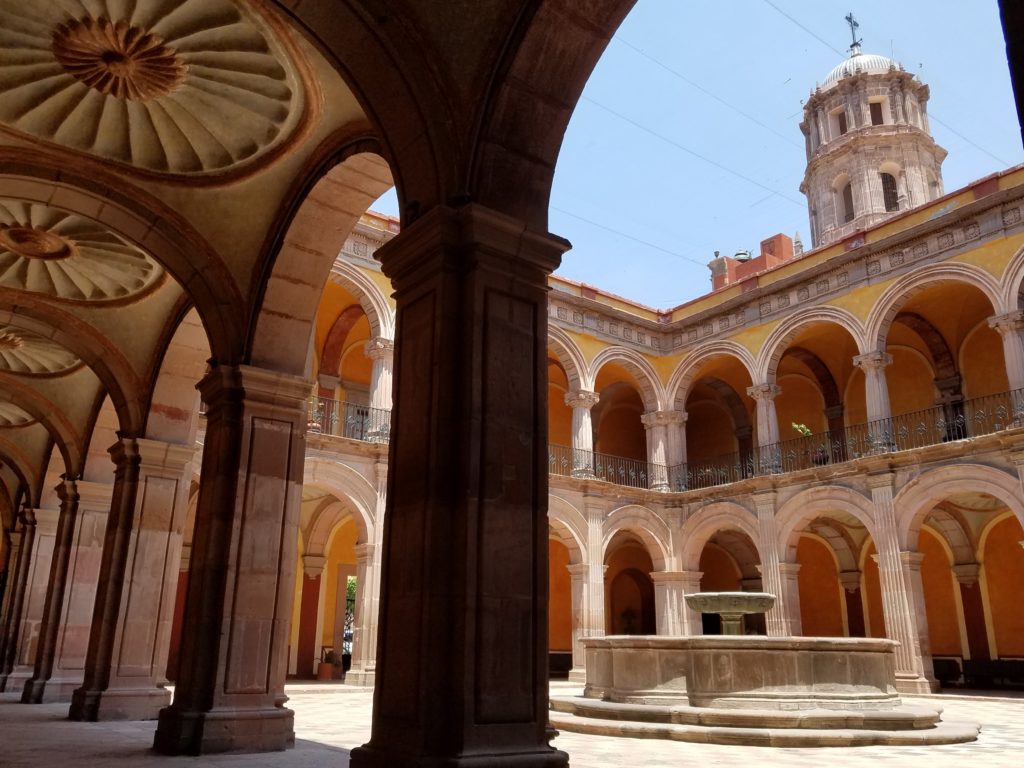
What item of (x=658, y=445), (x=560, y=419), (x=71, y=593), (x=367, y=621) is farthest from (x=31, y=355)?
(x=560, y=419)

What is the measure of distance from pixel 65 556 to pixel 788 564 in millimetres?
13625

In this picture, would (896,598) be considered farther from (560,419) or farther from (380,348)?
(380,348)

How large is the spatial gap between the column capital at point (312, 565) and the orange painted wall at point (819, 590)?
12.2 m

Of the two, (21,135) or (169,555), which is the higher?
(21,135)

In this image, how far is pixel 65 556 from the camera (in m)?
12.2

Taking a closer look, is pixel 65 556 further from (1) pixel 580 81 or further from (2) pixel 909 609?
(2) pixel 909 609

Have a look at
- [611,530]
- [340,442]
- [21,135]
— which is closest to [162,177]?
[21,135]

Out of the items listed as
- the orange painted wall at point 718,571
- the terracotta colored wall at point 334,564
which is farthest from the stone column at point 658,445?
the terracotta colored wall at point 334,564

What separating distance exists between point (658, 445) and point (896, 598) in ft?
22.1

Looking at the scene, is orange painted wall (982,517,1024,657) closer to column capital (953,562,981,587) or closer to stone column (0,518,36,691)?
column capital (953,562,981,587)

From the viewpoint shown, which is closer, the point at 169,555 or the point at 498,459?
the point at 498,459

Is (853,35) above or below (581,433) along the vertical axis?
above

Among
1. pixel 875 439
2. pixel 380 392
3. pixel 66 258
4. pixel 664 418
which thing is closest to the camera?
pixel 66 258

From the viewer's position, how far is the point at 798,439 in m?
21.0
